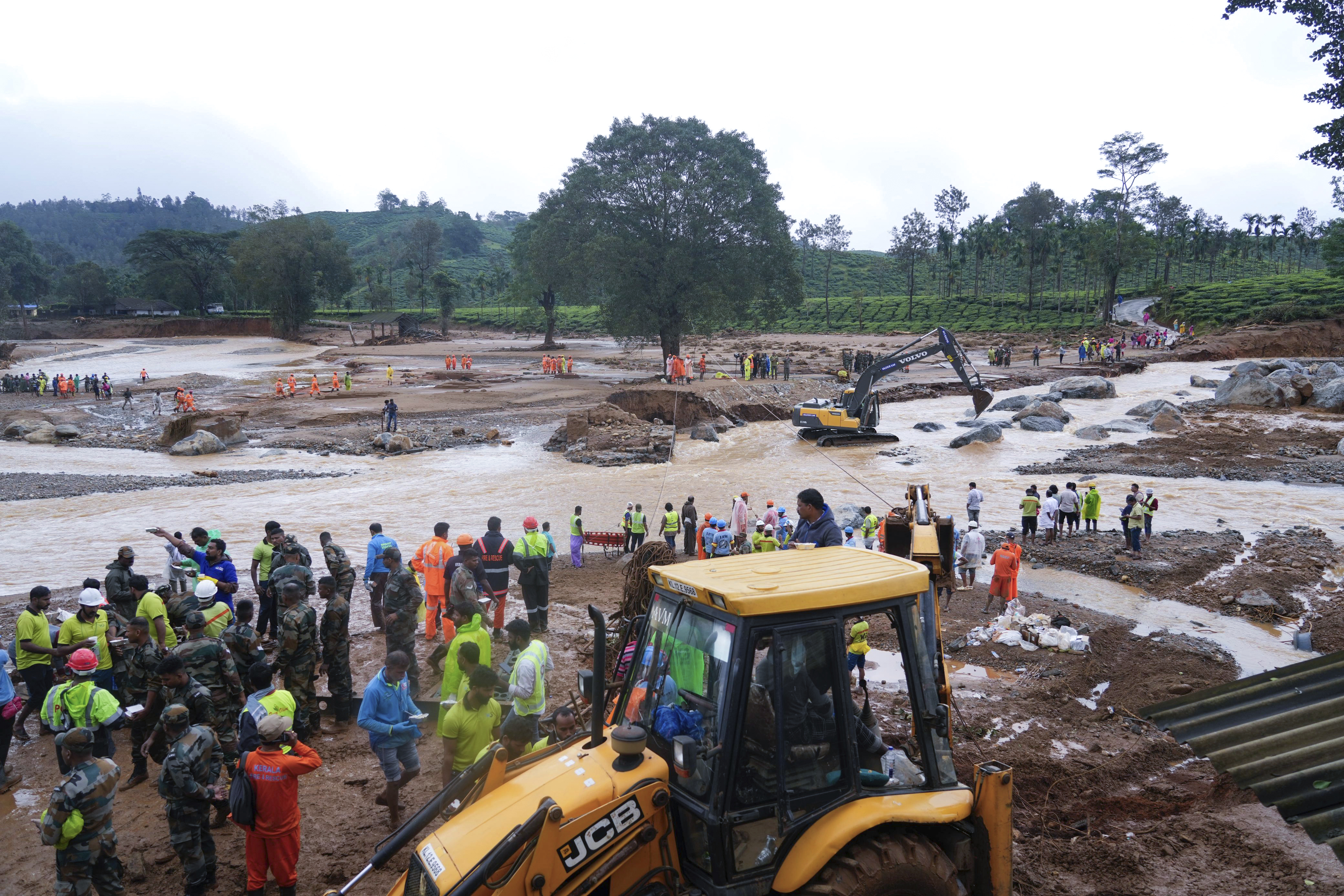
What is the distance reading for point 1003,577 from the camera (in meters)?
12.2

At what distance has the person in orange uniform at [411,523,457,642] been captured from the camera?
10.5 m

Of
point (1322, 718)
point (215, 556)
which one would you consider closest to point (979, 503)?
point (1322, 718)

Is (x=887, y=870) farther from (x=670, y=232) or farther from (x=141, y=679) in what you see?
(x=670, y=232)

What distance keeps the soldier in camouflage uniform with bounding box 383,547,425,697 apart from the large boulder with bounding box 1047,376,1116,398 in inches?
1443

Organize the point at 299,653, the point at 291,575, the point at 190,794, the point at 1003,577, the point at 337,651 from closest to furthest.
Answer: the point at 190,794, the point at 299,653, the point at 337,651, the point at 291,575, the point at 1003,577

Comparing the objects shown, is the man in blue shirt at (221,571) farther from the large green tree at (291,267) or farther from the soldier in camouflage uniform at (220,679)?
the large green tree at (291,267)

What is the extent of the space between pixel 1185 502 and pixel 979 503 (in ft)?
23.2

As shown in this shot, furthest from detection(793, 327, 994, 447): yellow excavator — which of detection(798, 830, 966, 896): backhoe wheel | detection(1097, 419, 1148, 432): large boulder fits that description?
detection(798, 830, 966, 896): backhoe wheel

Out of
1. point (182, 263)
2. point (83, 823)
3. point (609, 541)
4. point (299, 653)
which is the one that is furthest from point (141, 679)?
point (182, 263)

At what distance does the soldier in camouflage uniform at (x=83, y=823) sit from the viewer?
5.07m

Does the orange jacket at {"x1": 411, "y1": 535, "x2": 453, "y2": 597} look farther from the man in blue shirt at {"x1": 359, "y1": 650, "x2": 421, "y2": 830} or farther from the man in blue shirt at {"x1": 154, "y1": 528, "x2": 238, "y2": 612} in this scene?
the man in blue shirt at {"x1": 359, "y1": 650, "x2": 421, "y2": 830}

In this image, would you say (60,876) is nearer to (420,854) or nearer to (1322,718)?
(420,854)

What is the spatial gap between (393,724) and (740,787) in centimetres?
347

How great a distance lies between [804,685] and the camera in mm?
3902
